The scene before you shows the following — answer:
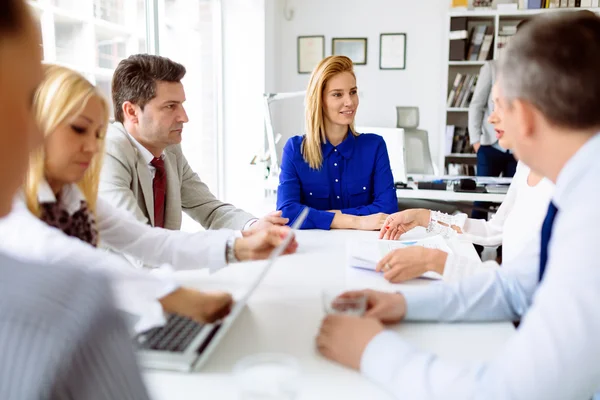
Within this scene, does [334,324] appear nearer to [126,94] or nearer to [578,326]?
[578,326]

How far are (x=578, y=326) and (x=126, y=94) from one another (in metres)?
1.67

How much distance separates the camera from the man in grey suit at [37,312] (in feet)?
1.08

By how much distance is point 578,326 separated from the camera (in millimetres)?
651

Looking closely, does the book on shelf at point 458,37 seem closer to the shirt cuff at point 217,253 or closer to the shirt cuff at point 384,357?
the shirt cuff at point 217,253

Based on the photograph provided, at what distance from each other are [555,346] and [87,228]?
915mm

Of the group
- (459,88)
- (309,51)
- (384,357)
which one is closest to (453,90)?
(459,88)

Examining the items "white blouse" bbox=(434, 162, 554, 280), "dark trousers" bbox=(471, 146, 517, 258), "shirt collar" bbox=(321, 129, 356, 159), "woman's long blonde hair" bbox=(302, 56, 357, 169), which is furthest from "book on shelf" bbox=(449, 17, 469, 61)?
"white blouse" bbox=(434, 162, 554, 280)

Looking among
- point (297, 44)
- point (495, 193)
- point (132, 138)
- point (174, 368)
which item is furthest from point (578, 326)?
point (297, 44)

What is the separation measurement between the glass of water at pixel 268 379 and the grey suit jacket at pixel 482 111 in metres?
4.10

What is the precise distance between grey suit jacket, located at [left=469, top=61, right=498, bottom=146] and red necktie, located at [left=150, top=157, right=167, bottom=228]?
3.27 metres

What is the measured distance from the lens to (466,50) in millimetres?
5090

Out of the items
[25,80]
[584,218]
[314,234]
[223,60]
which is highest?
[223,60]

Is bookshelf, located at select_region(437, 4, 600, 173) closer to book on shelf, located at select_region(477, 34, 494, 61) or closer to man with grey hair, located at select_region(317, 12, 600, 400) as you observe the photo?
book on shelf, located at select_region(477, 34, 494, 61)

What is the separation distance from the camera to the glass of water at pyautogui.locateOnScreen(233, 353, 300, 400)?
0.67 metres
